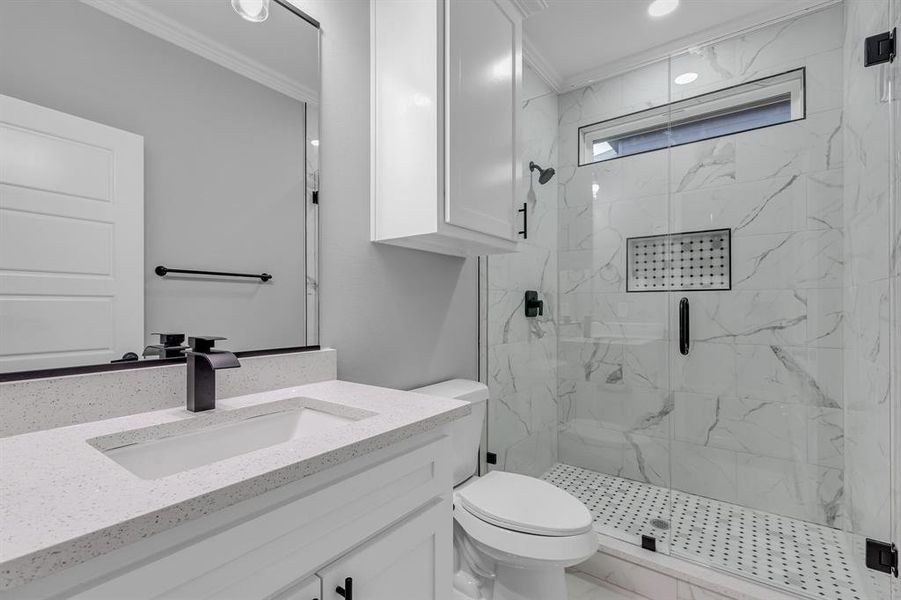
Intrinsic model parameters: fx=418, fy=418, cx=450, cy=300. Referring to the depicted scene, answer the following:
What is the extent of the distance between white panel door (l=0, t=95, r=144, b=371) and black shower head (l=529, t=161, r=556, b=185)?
6.48ft

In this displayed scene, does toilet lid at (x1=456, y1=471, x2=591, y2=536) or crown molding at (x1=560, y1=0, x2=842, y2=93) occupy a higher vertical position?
crown molding at (x1=560, y1=0, x2=842, y2=93)

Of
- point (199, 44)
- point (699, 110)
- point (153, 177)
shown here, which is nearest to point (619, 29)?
point (699, 110)

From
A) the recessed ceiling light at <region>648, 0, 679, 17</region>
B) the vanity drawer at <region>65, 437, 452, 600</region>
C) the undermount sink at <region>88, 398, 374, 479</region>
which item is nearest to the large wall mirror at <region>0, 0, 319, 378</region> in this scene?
the undermount sink at <region>88, 398, 374, 479</region>

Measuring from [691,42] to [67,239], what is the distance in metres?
2.93

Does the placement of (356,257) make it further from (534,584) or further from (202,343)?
(534,584)

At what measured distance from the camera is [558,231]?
8.93 feet

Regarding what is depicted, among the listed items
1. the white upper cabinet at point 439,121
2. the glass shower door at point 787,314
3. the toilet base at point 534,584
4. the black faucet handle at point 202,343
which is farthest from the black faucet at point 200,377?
the glass shower door at point 787,314

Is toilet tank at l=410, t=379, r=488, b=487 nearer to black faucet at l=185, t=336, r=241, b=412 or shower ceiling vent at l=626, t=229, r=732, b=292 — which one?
black faucet at l=185, t=336, r=241, b=412

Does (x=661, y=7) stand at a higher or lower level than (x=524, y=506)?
higher

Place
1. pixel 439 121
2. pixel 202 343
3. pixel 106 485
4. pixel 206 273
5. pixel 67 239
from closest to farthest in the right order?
1. pixel 106 485
2. pixel 67 239
3. pixel 202 343
4. pixel 206 273
5. pixel 439 121

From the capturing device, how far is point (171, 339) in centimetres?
98

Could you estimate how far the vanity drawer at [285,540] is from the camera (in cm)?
50

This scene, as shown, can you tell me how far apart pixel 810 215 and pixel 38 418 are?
9.79 ft

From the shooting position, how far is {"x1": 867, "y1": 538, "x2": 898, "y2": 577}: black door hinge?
4.74 feet
